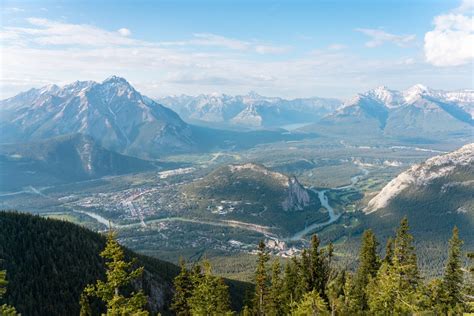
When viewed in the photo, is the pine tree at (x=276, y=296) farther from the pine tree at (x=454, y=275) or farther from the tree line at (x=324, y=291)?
the pine tree at (x=454, y=275)

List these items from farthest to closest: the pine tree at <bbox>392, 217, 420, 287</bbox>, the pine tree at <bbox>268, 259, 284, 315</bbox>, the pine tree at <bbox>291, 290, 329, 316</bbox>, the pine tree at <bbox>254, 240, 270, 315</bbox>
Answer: the pine tree at <bbox>268, 259, 284, 315</bbox>, the pine tree at <bbox>254, 240, 270, 315</bbox>, the pine tree at <bbox>392, 217, 420, 287</bbox>, the pine tree at <bbox>291, 290, 329, 316</bbox>

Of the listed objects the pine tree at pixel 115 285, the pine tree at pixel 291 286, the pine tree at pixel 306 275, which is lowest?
the pine tree at pixel 291 286

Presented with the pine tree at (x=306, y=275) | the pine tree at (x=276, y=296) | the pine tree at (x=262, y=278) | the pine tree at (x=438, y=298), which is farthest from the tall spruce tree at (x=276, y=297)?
the pine tree at (x=438, y=298)

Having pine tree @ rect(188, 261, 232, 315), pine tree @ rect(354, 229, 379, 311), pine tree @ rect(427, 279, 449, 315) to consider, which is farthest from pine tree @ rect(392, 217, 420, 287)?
pine tree @ rect(188, 261, 232, 315)

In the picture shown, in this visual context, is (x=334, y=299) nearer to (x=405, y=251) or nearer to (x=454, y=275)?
(x=405, y=251)

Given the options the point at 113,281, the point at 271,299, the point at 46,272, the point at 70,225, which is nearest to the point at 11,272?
the point at 46,272

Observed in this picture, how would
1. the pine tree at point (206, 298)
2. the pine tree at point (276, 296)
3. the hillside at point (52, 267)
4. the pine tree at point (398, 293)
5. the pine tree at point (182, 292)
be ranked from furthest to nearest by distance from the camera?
the hillside at point (52, 267), the pine tree at point (276, 296), the pine tree at point (182, 292), the pine tree at point (398, 293), the pine tree at point (206, 298)

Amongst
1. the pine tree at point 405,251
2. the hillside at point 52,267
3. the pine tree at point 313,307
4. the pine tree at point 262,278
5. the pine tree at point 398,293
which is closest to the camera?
the pine tree at point 313,307

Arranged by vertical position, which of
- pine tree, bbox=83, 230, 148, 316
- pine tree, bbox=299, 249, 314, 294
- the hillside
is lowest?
the hillside

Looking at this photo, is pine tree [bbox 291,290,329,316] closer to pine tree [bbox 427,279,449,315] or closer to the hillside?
pine tree [bbox 427,279,449,315]
